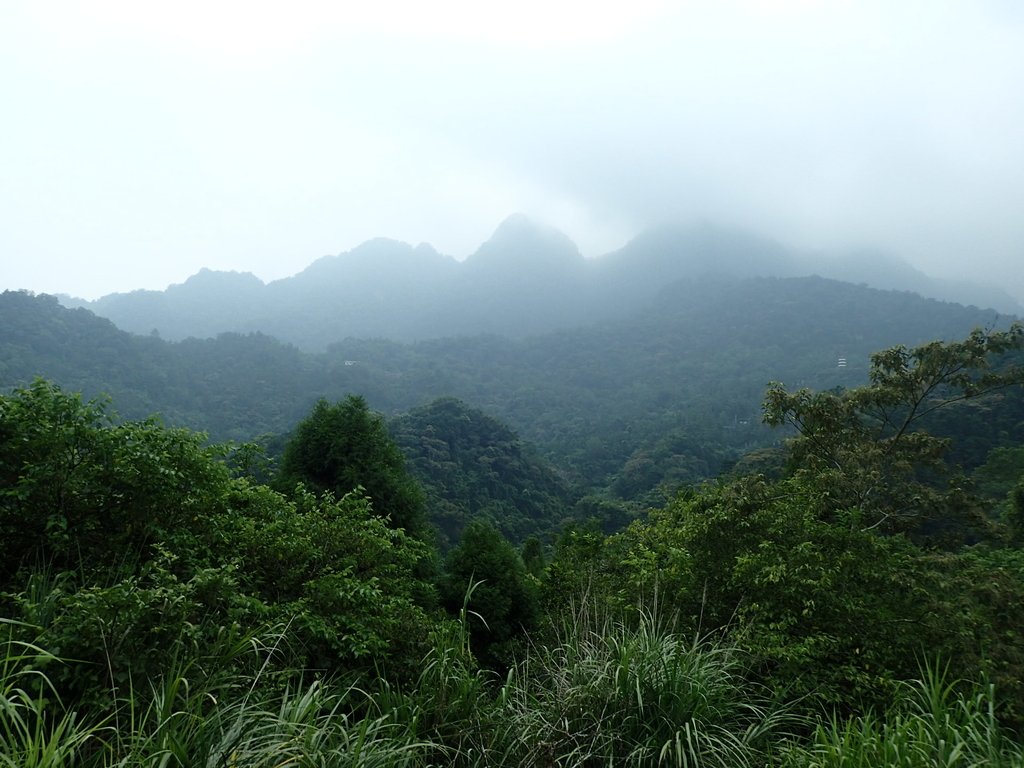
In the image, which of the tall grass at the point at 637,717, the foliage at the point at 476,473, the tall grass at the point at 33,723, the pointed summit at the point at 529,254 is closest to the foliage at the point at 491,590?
the tall grass at the point at 637,717

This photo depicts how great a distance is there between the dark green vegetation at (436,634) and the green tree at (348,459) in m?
0.96

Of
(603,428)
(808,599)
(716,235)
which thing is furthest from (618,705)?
(716,235)

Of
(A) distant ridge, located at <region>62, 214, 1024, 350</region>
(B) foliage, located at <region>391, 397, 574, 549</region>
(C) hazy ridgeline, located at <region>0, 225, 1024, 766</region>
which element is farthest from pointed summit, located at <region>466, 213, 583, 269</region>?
(C) hazy ridgeline, located at <region>0, 225, 1024, 766</region>

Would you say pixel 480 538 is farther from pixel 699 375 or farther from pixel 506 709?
pixel 699 375

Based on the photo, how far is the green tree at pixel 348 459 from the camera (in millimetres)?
11391

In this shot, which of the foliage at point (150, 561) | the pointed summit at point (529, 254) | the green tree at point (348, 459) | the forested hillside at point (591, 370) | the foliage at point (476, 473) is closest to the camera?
the foliage at point (150, 561)

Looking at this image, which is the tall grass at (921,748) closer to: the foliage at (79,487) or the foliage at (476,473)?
the foliage at (79,487)

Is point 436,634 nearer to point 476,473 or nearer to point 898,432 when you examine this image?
point 898,432

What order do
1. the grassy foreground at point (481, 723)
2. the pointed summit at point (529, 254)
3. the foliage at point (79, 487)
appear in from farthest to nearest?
the pointed summit at point (529, 254) < the foliage at point (79, 487) < the grassy foreground at point (481, 723)

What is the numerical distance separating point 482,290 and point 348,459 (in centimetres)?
17238

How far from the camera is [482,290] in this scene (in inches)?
7121

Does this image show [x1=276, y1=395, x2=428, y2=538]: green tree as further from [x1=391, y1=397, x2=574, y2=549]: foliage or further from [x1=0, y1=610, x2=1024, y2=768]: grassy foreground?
[x1=391, y1=397, x2=574, y2=549]: foliage

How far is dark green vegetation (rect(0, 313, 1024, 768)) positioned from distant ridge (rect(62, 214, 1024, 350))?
143205 mm

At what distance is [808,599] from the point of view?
5648 mm
